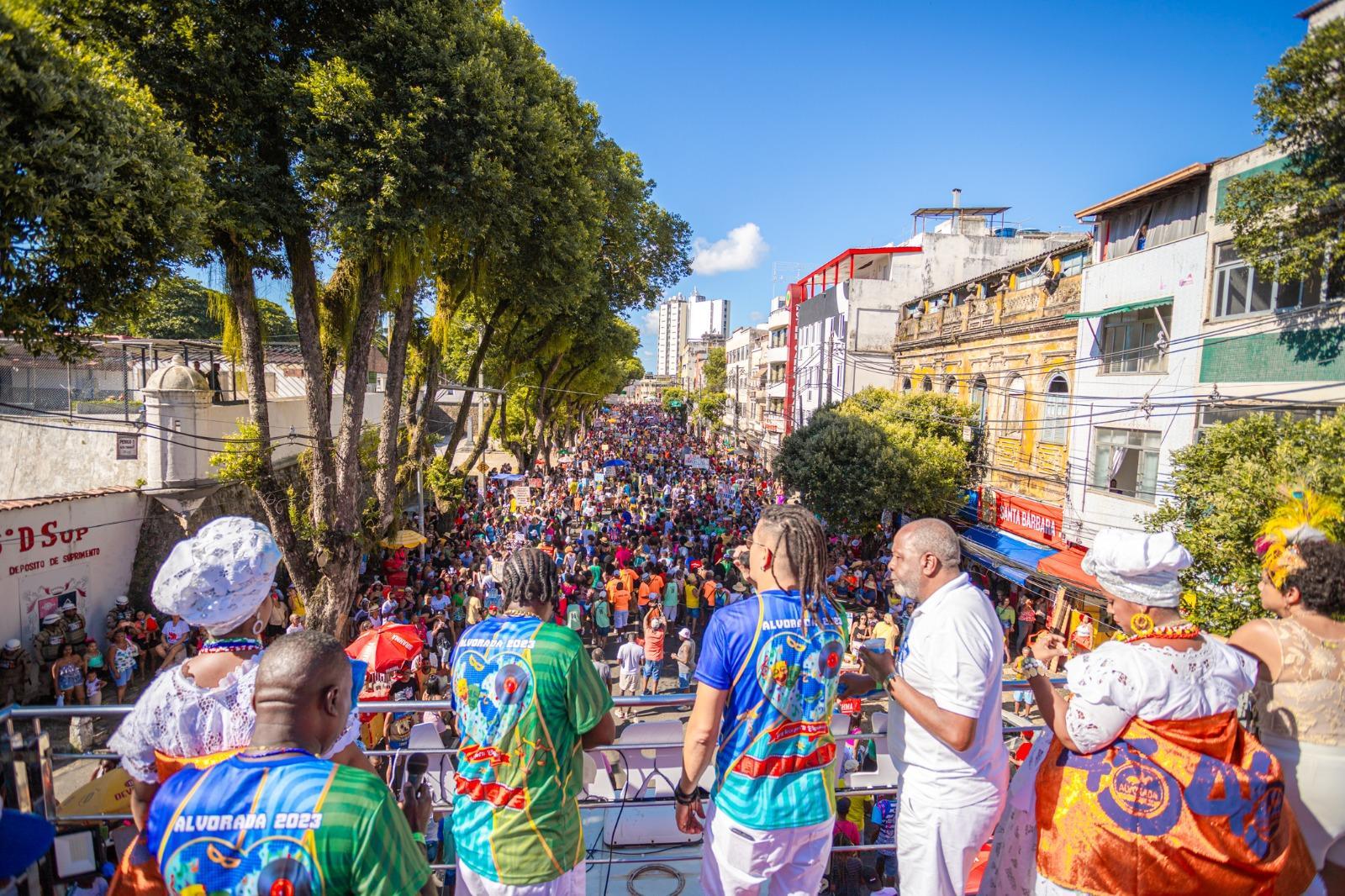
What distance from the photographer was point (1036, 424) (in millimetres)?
16453

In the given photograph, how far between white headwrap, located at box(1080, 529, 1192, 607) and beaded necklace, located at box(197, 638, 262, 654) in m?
2.82

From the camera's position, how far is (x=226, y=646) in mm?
2410

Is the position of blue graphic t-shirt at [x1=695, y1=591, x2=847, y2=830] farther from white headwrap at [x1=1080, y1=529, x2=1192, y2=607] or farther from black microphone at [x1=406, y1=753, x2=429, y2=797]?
black microphone at [x1=406, y1=753, x2=429, y2=797]

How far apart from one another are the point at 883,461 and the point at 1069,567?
4.56m

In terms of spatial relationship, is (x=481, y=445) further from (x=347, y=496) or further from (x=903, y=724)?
(x=903, y=724)

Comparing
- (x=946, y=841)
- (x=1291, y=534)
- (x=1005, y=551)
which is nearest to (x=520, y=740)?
(x=946, y=841)

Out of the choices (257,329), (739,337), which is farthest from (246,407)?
(739,337)

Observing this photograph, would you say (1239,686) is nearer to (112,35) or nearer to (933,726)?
(933,726)

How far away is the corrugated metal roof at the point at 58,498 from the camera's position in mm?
10383

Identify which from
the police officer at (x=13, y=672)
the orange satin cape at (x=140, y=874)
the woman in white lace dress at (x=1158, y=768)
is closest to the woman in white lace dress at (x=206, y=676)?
the orange satin cape at (x=140, y=874)

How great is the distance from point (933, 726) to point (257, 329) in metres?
9.49


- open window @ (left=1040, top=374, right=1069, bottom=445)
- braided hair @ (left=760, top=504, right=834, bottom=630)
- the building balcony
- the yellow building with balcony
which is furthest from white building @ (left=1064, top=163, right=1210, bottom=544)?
braided hair @ (left=760, top=504, right=834, bottom=630)

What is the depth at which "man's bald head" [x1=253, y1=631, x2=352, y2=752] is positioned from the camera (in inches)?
70.9

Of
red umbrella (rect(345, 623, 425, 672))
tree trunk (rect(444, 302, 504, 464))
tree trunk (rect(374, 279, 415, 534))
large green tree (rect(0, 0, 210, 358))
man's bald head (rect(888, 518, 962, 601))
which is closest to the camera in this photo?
man's bald head (rect(888, 518, 962, 601))
